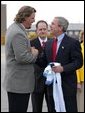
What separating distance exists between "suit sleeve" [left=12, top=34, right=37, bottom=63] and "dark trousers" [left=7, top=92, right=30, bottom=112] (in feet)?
1.46

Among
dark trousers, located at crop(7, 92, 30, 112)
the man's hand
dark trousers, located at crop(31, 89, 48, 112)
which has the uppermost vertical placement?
the man's hand

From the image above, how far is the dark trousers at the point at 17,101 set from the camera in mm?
4927

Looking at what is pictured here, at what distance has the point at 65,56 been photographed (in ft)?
17.2

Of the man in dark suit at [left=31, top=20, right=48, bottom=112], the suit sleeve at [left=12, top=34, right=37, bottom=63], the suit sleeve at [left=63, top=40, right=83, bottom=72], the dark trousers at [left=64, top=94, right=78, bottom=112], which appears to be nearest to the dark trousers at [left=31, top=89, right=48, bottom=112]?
the man in dark suit at [left=31, top=20, right=48, bottom=112]

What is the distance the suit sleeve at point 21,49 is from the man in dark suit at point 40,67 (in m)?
0.73

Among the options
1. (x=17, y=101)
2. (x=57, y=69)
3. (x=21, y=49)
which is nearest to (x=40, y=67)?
(x=57, y=69)

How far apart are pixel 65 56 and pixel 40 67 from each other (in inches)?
23.3

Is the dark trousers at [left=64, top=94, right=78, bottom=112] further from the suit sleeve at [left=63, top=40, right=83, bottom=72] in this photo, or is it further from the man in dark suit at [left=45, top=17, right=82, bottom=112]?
the suit sleeve at [left=63, top=40, right=83, bottom=72]

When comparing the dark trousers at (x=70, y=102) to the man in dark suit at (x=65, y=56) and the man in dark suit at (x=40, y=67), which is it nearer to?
the man in dark suit at (x=65, y=56)

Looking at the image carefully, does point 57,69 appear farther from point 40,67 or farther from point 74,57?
point 40,67

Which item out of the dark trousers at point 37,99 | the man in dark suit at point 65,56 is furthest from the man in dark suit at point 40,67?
the man in dark suit at point 65,56

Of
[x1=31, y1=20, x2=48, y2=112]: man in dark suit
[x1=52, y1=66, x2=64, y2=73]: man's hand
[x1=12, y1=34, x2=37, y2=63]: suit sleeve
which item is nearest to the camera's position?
[x1=12, y1=34, x2=37, y2=63]: suit sleeve

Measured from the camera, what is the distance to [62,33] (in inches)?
208

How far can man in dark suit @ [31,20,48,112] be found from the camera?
18.2ft
